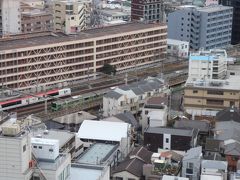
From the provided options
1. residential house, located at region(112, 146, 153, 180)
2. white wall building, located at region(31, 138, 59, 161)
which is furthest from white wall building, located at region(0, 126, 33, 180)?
residential house, located at region(112, 146, 153, 180)

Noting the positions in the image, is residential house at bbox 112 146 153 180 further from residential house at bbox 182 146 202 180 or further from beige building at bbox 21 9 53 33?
beige building at bbox 21 9 53 33

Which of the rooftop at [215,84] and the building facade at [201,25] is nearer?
the rooftop at [215,84]

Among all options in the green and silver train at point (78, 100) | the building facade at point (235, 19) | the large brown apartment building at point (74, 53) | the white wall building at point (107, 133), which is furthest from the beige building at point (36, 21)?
the white wall building at point (107, 133)

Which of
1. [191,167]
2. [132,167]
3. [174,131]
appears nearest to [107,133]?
[174,131]

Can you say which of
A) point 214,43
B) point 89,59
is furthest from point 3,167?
point 214,43

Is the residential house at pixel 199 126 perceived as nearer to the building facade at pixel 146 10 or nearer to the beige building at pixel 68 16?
the beige building at pixel 68 16

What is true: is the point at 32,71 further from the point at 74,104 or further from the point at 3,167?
the point at 3,167

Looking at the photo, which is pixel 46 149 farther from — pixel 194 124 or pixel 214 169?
pixel 194 124

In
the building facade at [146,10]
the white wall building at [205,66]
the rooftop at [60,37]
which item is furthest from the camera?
the building facade at [146,10]
